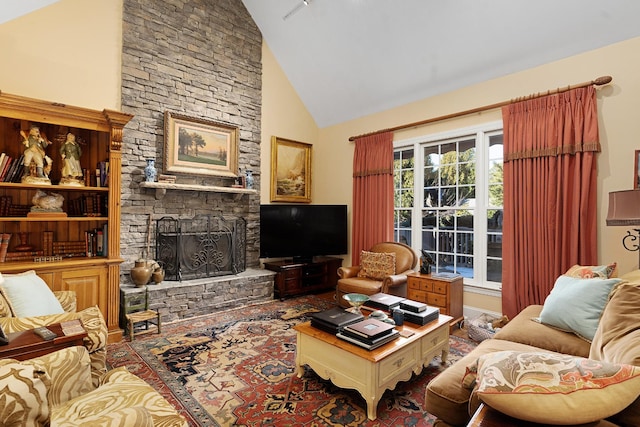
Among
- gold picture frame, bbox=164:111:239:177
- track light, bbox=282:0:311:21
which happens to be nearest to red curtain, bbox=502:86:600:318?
track light, bbox=282:0:311:21

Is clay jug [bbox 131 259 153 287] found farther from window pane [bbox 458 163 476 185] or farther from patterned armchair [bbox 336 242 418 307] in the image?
window pane [bbox 458 163 476 185]

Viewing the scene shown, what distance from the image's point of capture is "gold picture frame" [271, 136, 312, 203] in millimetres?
5414

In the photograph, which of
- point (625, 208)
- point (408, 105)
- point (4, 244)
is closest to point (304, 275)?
point (408, 105)

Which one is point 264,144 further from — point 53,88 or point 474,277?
point 474,277

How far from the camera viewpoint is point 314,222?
5.23 m

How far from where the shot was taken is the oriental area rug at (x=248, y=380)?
2.11 m

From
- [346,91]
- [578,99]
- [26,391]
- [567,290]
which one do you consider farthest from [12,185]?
[578,99]

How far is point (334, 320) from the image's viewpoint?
2461 mm

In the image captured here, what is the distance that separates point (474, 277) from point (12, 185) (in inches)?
194

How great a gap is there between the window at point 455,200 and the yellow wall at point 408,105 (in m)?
0.23

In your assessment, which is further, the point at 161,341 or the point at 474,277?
the point at 474,277

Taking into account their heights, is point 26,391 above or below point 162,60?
below

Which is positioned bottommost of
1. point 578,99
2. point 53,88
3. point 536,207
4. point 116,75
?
point 536,207

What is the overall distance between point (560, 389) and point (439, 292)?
9.39ft
